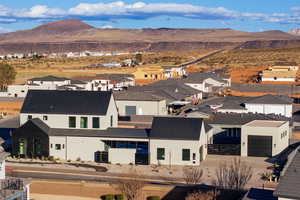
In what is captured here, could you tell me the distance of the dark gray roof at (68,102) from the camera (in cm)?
4244

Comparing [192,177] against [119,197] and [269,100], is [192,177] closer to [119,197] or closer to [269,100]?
[119,197]

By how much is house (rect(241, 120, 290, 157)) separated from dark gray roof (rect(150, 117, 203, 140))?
4162mm

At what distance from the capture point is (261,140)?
42.1 metres

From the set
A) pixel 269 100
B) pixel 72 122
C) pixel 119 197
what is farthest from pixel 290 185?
pixel 269 100

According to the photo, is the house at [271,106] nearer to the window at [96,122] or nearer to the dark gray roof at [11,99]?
the window at [96,122]

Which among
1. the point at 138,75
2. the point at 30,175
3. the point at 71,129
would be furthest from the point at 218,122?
the point at 138,75

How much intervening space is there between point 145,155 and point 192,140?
3546 millimetres

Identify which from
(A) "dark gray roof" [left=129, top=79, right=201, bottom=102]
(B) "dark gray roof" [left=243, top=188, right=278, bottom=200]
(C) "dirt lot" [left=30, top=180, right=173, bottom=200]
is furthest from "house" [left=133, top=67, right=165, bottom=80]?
(B) "dark gray roof" [left=243, top=188, right=278, bottom=200]

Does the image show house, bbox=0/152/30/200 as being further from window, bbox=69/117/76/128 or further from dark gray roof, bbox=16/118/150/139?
window, bbox=69/117/76/128

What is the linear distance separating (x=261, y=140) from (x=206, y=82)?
4565 centimetres

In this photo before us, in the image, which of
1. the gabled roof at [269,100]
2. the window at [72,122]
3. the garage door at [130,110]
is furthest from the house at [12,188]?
the gabled roof at [269,100]

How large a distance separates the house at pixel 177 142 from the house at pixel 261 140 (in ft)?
12.4

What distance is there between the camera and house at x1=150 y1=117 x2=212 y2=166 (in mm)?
39281

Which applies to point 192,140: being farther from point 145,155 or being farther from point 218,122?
point 218,122
